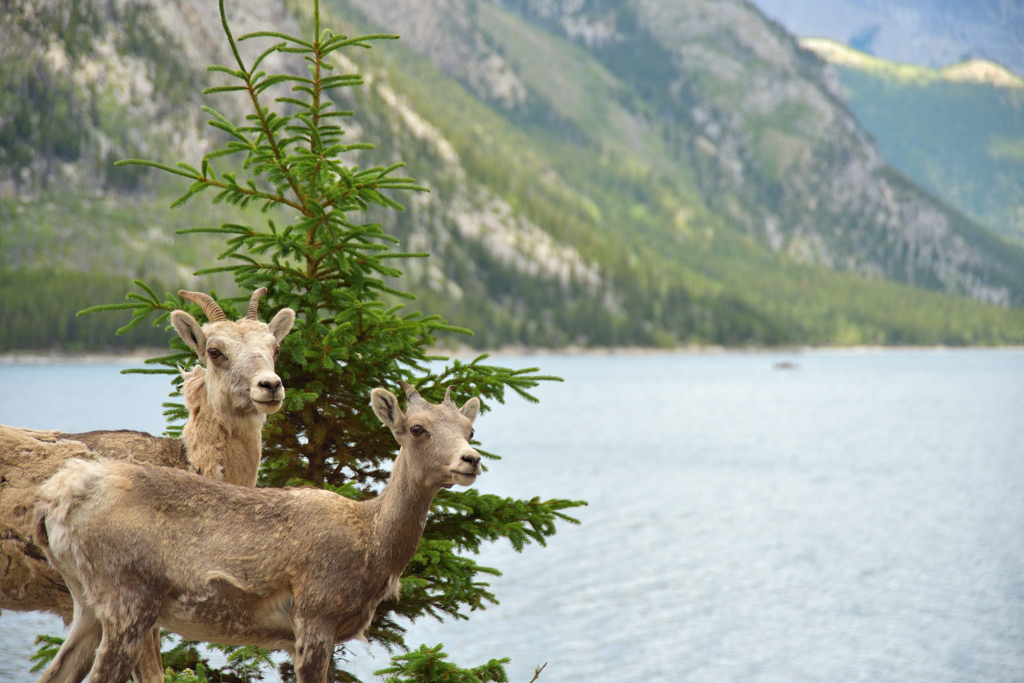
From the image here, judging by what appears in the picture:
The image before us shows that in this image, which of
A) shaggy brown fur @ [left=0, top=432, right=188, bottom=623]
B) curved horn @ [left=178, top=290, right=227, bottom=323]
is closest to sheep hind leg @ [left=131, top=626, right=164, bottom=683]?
shaggy brown fur @ [left=0, top=432, right=188, bottom=623]

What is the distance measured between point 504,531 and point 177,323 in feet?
12.0

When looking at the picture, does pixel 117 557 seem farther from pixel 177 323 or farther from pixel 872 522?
pixel 872 522

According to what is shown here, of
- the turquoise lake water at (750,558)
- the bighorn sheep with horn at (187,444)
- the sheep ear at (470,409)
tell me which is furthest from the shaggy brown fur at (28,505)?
the turquoise lake water at (750,558)

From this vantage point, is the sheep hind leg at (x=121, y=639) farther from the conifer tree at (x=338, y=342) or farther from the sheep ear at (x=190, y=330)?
the conifer tree at (x=338, y=342)

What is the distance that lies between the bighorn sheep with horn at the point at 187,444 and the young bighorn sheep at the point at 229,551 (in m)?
0.64

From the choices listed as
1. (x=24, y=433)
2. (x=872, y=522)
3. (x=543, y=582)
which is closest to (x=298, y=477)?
(x=24, y=433)

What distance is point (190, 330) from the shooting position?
18.8 feet

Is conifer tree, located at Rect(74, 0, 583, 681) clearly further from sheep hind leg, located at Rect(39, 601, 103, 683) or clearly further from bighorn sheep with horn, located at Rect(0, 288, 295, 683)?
sheep hind leg, located at Rect(39, 601, 103, 683)

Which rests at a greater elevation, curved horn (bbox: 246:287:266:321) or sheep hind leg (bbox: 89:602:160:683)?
curved horn (bbox: 246:287:266:321)

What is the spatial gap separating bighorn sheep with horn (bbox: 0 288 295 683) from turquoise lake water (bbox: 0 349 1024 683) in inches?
89.7

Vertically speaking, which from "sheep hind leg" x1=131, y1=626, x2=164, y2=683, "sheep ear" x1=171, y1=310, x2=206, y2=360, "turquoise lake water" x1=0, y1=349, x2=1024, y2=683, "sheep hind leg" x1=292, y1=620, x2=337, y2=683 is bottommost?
"turquoise lake water" x1=0, y1=349, x2=1024, y2=683

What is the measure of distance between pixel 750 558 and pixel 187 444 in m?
37.3

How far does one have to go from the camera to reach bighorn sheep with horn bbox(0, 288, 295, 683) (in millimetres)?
5496

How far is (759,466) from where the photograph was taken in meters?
70.2
